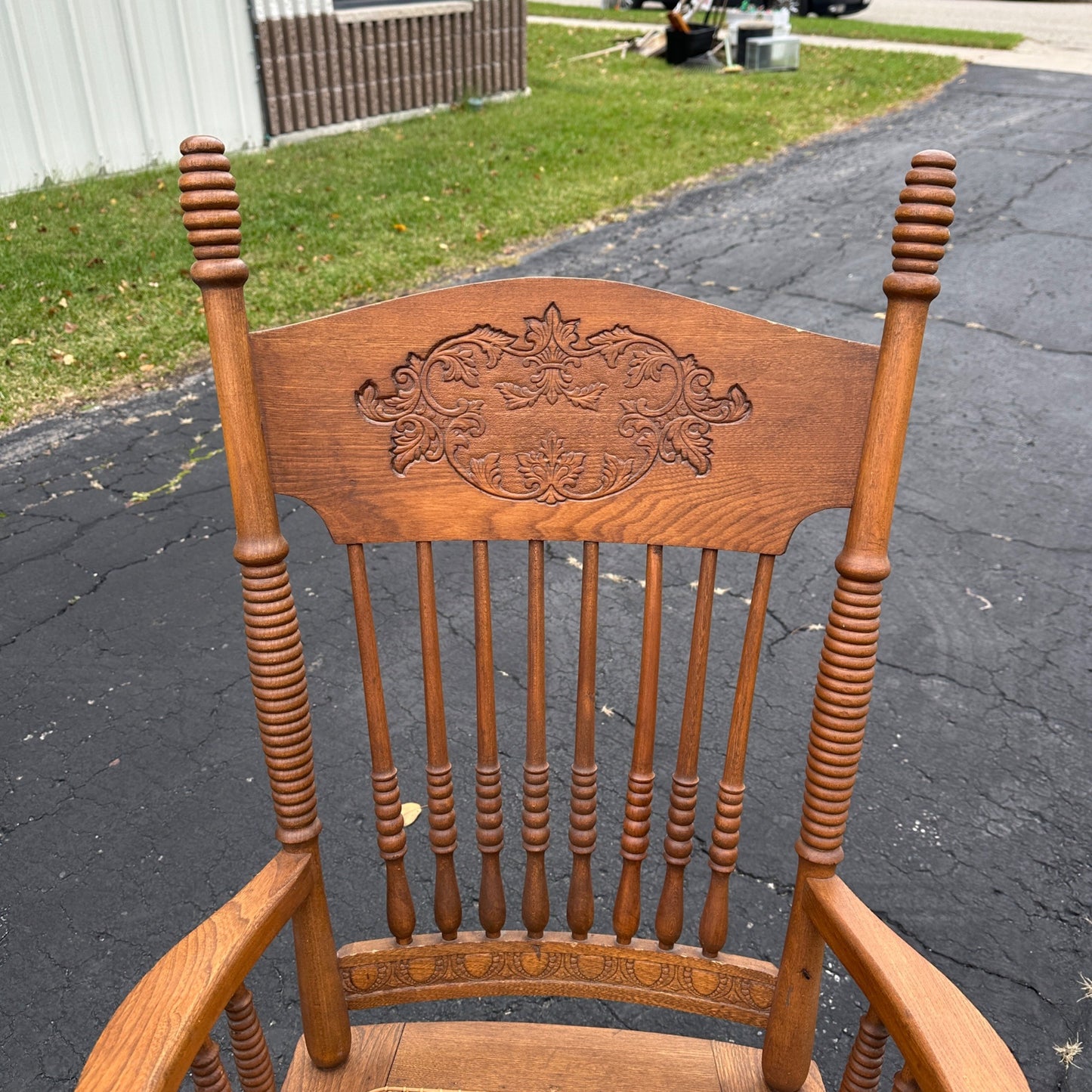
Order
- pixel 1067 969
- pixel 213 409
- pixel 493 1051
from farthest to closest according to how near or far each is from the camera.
Answer: pixel 213 409
pixel 1067 969
pixel 493 1051

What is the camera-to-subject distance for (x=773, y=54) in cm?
1064

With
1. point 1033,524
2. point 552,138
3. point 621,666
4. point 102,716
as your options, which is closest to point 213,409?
point 102,716

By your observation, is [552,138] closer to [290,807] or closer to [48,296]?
[48,296]

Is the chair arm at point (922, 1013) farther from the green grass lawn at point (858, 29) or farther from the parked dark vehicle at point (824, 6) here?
the parked dark vehicle at point (824, 6)

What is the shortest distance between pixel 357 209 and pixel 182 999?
5634 millimetres

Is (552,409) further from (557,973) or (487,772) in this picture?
(557,973)

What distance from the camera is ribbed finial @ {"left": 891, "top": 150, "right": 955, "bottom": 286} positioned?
0.91 meters

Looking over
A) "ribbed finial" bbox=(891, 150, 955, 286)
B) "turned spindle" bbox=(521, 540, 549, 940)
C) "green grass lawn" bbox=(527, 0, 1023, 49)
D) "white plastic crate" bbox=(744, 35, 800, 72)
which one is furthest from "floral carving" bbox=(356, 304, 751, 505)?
"green grass lawn" bbox=(527, 0, 1023, 49)

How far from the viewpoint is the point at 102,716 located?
2438 mm

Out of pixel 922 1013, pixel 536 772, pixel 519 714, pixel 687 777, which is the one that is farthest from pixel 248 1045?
pixel 519 714

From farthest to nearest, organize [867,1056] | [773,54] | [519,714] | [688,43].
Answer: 1. [688,43]
2. [773,54]
3. [519,714]
4. [867,1056]

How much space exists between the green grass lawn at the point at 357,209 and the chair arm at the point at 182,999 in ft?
11.0

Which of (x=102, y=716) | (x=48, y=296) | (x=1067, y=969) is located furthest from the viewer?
(x=48, y=296)

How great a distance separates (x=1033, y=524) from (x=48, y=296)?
420 cm
